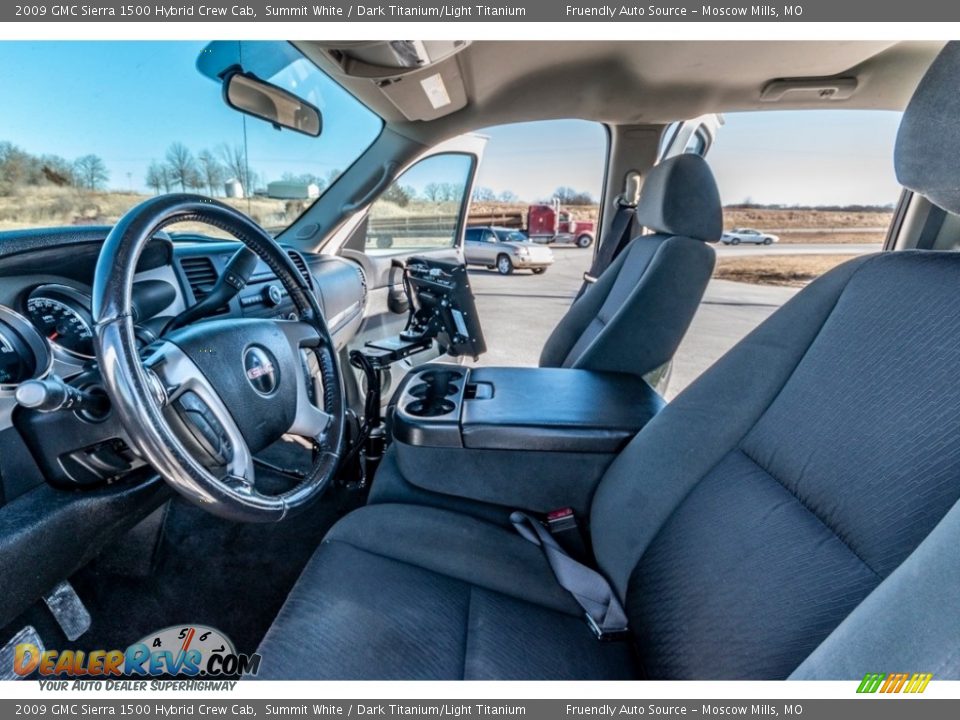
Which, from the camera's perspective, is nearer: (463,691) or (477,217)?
(463,691)

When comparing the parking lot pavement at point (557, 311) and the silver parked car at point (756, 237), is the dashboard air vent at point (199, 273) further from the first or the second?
the silver parked car at point (756, 237)

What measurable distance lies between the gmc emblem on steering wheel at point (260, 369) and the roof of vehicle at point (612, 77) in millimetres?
971

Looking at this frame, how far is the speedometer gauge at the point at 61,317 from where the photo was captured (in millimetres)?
952

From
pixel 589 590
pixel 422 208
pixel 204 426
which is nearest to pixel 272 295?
pixel 204 426

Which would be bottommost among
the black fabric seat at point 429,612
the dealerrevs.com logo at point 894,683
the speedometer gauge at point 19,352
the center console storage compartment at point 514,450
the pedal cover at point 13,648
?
the pedal cover at point 13,648

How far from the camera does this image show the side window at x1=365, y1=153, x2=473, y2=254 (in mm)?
2562

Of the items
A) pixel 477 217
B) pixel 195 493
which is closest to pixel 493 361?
pixel 477 217

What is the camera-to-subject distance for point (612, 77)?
1991 millimetres

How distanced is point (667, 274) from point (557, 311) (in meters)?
2.26

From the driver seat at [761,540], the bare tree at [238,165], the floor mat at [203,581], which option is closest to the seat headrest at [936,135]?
the driver seat at [761,540]

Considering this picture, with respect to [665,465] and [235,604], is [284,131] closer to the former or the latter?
[235,604]

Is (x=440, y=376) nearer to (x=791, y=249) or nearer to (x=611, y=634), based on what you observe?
(x=611, y=634)

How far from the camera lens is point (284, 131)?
1.94 meters
